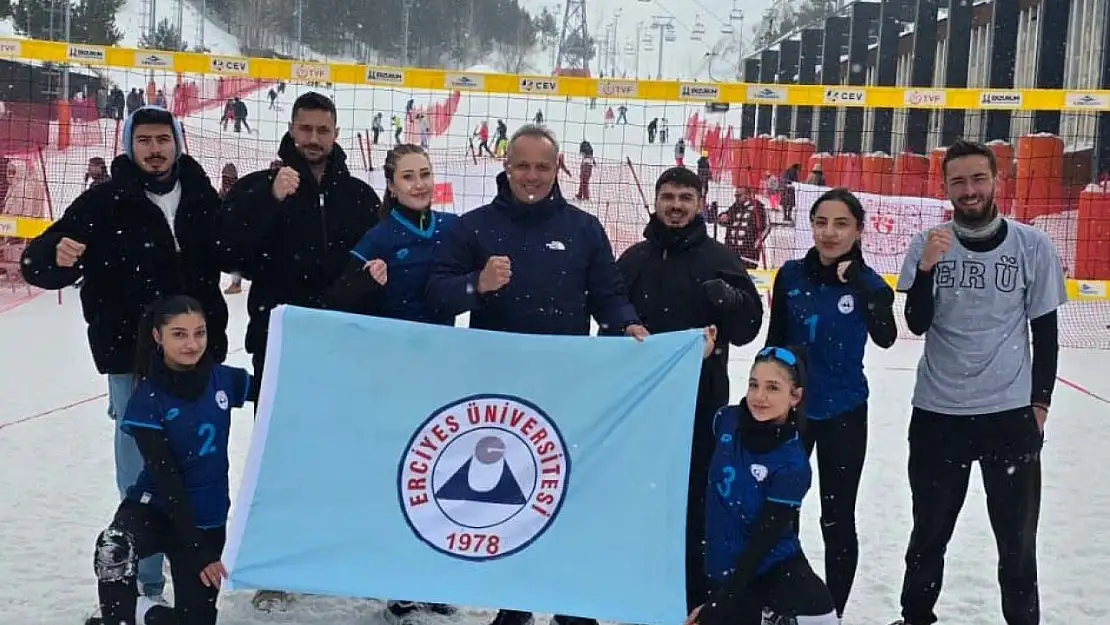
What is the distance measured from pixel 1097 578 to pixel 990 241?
6.80 ft

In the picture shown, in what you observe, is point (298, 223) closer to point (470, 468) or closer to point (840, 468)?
point (470, 468)

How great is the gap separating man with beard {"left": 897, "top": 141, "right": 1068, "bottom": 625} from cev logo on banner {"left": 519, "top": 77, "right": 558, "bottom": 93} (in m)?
8.88

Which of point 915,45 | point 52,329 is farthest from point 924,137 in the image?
point 52,329

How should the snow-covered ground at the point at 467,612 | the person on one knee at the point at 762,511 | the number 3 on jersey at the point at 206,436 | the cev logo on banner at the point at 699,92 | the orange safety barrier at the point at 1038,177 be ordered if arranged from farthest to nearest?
the orange safety barrier at the point at 1038,177, the cev logo on banner at the point at 699,92, the snow-covered ground at the point at 467,612, the number 3 on jersey at the point at 206,436, the person on one knee at the point at 762,511

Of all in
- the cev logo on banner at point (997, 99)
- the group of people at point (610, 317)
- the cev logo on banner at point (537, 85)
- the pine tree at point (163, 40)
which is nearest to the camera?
the group of people at point (610, 317)

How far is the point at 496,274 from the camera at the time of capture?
352cm

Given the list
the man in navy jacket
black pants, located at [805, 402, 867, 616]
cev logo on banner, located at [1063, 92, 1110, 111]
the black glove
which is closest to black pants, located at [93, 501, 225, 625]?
the man in navy jacket

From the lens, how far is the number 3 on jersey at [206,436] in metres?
3.71

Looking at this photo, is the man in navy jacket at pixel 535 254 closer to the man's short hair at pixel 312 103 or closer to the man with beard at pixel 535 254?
the man with beard at pixel 535 254

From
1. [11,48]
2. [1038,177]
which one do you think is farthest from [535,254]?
[1038,177]

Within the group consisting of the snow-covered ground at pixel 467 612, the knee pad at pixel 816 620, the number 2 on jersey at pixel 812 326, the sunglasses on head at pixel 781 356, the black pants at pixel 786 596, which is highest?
the number 2 on jersey at pixel 812 326

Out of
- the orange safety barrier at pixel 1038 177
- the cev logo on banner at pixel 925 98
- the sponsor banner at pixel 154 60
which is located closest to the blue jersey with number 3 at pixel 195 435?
the sponsor banner at pixel 154 60

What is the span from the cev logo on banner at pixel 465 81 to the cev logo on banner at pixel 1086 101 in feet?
19.7

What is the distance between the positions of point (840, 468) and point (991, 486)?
549 mm
